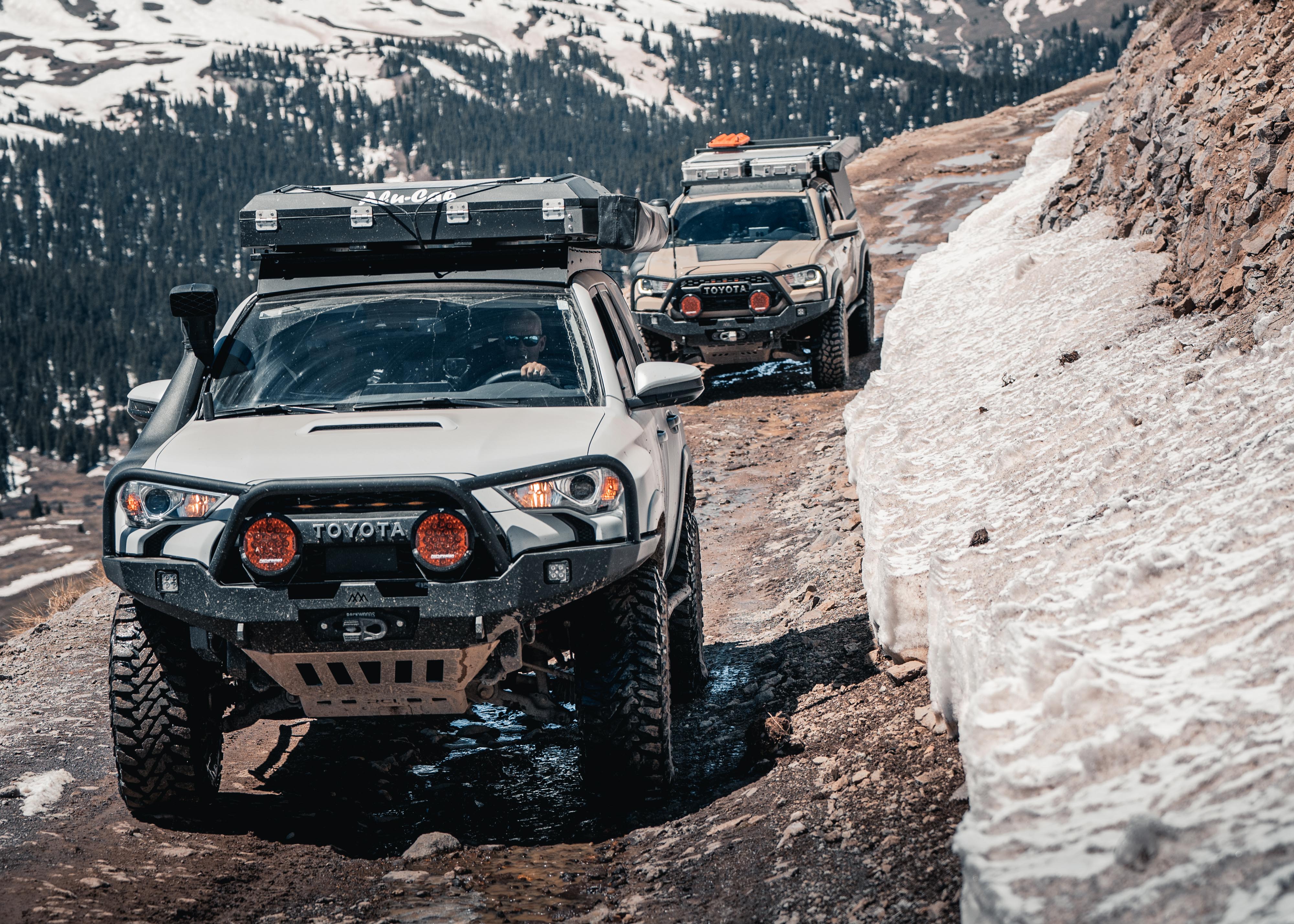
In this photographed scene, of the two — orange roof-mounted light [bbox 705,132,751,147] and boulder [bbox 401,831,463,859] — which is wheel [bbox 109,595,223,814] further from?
orange roof-mounted light [bbox 705,132,751,147]

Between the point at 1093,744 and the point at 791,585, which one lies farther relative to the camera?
the point at 791,585

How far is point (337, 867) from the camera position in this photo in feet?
14.7

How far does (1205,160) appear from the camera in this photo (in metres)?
9.22

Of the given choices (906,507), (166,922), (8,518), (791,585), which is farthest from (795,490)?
(8,518)

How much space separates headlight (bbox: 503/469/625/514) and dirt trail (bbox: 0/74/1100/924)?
1221mm

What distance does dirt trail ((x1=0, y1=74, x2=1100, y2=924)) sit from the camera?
392cm

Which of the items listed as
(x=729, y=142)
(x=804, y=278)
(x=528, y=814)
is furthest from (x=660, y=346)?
(x=528, y=814)

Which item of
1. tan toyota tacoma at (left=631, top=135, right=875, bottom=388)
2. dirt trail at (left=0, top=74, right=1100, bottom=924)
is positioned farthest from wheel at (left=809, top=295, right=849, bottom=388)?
dirt trail at (left=0, top=74, right=1100, bottom=924)

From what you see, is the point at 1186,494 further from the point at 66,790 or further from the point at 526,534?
the point at 66,790

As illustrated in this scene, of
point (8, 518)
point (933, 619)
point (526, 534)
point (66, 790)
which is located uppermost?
point (526, 534)

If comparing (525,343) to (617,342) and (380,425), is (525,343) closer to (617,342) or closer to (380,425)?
(617,342)

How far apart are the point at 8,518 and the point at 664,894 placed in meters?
163

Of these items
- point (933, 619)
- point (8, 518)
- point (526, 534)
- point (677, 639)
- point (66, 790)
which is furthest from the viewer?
point (8, 518)

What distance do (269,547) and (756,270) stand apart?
10.2 meters
